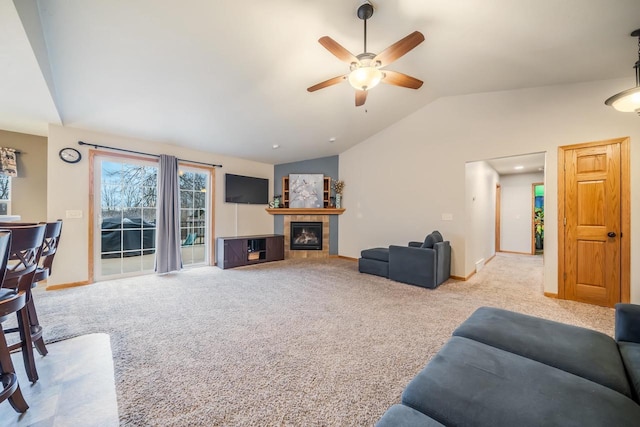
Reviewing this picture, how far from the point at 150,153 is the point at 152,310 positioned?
116 inches

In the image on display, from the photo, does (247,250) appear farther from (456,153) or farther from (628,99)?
(628,99)

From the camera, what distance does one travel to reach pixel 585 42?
2.49 metres

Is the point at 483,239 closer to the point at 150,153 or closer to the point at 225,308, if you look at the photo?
the point at 225,308

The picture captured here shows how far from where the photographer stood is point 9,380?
54.7 inches

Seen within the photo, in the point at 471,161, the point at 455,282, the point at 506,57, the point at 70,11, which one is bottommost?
the point at 455,282

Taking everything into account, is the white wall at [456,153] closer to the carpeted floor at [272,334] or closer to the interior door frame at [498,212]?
the carpeted floor at [272,334]

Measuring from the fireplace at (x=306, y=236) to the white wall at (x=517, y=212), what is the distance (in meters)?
5.76

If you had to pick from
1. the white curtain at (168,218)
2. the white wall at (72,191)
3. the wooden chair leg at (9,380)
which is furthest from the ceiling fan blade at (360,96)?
the white wall at (72,191)

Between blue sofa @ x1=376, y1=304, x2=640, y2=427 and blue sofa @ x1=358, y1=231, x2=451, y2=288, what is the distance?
7.30ft

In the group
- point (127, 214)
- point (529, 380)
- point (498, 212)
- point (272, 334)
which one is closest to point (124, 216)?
point (127, 214)

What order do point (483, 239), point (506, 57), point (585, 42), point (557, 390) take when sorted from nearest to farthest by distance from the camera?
point (557, 390), point (585, 42), point (506, 57), point (483, 239)

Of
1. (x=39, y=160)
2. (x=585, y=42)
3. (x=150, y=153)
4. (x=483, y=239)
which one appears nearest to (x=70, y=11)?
(x=150, y=153)

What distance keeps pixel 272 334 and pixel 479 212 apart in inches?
190

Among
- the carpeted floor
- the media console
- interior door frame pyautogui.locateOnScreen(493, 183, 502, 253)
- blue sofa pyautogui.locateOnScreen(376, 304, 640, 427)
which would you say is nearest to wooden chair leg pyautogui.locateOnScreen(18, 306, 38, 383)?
the carpeted floor
